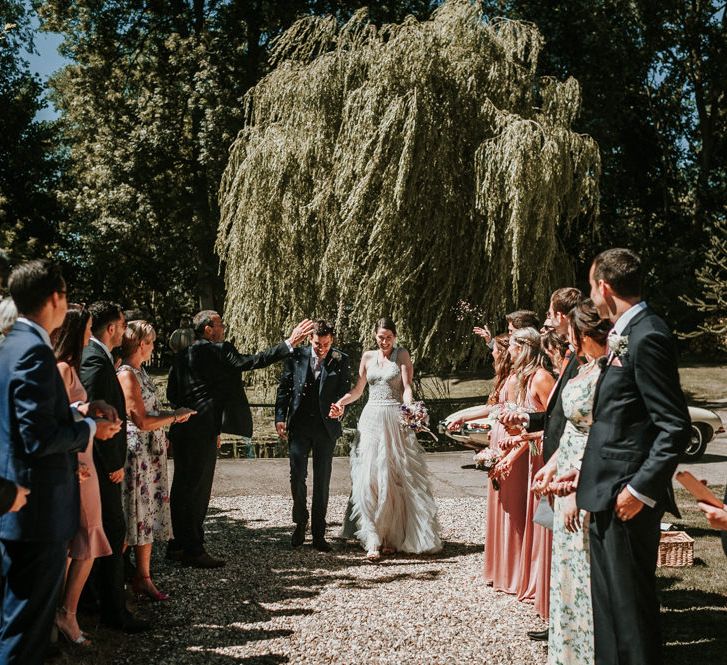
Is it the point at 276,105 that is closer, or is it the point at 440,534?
the point at 440,534

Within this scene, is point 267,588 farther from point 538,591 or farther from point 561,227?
point 561,227

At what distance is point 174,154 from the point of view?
23484 mm

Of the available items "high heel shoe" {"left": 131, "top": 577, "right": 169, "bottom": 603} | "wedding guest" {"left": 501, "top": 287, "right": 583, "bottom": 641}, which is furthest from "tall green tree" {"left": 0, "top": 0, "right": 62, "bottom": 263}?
"wedding guest" {"left": 501, "top": 287, "right": 583, "bottom": 641}

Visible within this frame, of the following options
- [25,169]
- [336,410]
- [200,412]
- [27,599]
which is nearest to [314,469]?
[336,410]

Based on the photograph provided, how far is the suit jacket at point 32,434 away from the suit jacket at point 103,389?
146 cm

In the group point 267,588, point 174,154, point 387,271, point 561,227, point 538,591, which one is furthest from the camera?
point 174,154

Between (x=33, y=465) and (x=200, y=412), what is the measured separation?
3.40 m

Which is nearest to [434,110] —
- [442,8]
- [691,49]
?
[442,8]

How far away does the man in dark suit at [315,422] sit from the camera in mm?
7594

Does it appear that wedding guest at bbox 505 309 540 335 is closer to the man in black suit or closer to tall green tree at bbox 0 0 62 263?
the man in black suit

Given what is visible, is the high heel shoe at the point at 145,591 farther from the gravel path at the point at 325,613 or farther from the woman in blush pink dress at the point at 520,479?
the woman in blush pink dress at the point at 520,479

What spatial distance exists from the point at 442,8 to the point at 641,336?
509 inches

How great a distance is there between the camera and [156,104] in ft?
75.1

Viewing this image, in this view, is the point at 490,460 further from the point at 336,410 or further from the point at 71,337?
the point at 71,337
